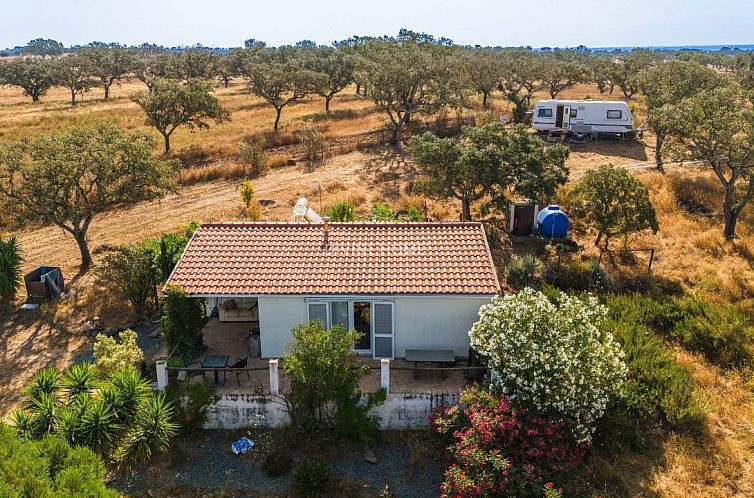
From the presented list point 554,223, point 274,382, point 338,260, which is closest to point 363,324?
point 338,260

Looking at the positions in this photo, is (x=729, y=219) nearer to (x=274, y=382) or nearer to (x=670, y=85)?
(x=670, y=85)

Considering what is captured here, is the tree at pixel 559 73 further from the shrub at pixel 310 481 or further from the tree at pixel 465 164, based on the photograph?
the shrub at pixel 310 481

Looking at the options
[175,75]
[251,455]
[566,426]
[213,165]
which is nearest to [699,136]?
[566,426]

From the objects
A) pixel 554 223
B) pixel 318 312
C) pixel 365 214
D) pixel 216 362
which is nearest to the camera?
pixel 216 362

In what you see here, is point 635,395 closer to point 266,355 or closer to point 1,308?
point 266,355

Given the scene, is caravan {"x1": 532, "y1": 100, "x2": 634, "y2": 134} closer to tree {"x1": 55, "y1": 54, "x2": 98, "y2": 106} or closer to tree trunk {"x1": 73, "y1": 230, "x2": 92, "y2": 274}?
tree trunk {"x1": 73, "y1": 230, "x2": 92, "y2": 274}

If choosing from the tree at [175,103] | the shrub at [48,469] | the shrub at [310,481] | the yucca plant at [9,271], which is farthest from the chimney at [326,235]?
the tree at [175,103]
